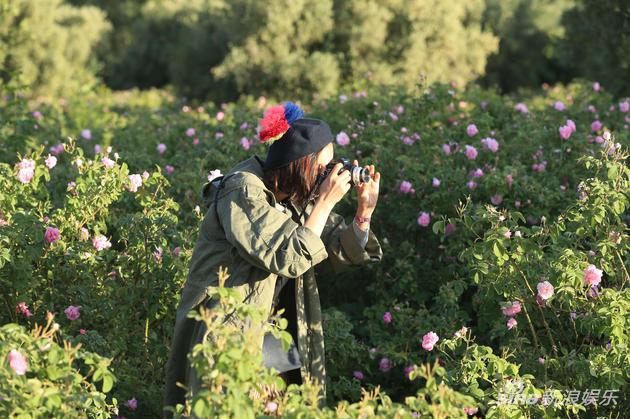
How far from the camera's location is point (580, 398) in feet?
10.9

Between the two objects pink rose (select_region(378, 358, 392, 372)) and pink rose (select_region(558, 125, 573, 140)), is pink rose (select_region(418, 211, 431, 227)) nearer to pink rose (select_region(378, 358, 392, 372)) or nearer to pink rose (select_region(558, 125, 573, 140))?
pink rose (select_region(378, 358, 392, 372))

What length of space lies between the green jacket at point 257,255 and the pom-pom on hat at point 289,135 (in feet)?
0.32

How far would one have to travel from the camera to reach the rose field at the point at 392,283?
2.48m

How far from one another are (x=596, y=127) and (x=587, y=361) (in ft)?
9.06

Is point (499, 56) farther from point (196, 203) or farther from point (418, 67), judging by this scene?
point (196, 203)

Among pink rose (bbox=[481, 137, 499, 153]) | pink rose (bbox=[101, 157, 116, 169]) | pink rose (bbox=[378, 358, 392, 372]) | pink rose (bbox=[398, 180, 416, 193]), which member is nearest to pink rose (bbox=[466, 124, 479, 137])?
pink rose (bbox=[481, 137, 499, 153])

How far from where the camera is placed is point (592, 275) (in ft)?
10.3

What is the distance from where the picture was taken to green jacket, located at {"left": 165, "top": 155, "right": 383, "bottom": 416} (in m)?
2.81

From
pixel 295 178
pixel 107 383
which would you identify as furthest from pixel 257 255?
pixel 107 383

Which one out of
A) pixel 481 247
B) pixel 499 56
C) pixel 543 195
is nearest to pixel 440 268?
pixel 543 195

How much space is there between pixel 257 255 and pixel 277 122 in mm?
469

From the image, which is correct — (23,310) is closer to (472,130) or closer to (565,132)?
(472,130)

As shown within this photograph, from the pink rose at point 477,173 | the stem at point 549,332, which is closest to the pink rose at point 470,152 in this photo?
the pink rose at point 477,173

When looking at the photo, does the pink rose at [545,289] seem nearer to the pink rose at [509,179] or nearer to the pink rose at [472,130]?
the pink rose at [509,179]
